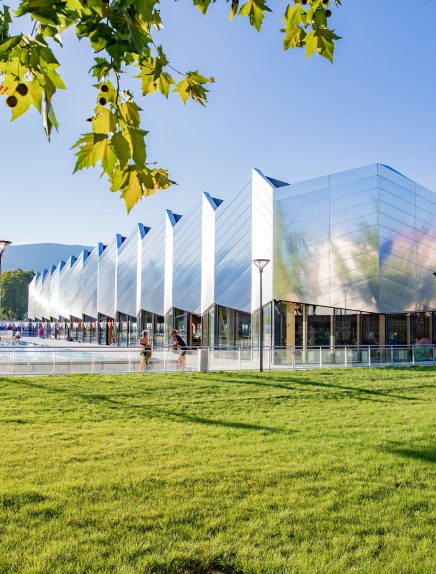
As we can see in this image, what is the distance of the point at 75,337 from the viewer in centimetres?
6725

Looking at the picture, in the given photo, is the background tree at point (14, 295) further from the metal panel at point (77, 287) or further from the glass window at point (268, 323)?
the glass window at point (268, 323)

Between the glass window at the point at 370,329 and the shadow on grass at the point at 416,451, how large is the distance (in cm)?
2044

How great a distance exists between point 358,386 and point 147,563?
534 inches

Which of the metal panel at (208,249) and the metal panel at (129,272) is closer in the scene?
the metal panel at (208,249)

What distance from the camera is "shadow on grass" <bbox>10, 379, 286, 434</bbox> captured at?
9750mm

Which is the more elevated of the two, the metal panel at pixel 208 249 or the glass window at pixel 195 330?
the metal panel at pixel 208 249

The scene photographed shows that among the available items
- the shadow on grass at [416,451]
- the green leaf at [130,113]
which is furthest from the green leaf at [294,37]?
the shadow on grass at [416,451]

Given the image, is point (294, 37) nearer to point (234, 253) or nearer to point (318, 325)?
point (318, 325)

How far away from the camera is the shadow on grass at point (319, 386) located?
14211mm

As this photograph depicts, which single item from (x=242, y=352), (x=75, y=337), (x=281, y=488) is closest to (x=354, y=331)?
(x=242, y=352)

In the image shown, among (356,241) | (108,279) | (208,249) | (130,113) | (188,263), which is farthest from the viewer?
(108,279)

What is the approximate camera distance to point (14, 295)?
128375mm

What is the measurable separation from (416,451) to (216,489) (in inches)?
136

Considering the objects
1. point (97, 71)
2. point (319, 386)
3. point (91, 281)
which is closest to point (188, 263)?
point (319, 386)
